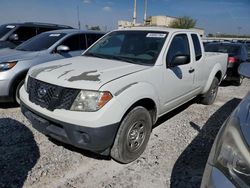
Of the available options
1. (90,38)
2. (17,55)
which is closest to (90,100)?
(17,55)

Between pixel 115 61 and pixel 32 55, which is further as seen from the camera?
pixel 32 55

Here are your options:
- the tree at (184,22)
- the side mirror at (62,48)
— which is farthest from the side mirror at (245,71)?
the tree at (184,22)

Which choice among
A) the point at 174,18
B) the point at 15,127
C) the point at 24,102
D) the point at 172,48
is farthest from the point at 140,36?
the point at 174,18

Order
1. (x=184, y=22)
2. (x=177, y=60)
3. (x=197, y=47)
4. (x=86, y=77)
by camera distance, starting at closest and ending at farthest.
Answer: (x=86, y=77)
(x=177, y=60)
(x=197, y=47)
(x=184, y=22)

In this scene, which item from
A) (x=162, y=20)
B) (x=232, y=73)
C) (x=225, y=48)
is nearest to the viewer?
(x=232, y=73)

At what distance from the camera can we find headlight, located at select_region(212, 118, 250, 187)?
149cm

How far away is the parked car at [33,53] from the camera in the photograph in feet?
15.8

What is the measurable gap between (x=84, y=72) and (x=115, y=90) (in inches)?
23.1

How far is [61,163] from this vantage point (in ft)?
10.7

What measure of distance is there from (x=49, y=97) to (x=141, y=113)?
47.3 inches

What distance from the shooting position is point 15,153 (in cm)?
343

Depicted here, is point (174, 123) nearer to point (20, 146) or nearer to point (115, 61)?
point (115, 61)

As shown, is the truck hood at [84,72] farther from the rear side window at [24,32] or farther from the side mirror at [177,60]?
the rear side window at [24,32]

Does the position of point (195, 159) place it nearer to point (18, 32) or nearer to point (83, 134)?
point (83, 134)
